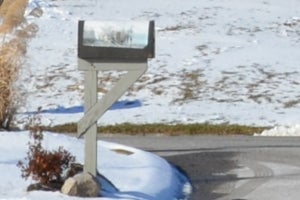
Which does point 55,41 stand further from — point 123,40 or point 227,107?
point 123,40

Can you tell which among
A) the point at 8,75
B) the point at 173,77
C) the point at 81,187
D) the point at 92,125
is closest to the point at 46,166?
the point at 81,187

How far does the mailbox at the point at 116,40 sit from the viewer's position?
11414 millimetres

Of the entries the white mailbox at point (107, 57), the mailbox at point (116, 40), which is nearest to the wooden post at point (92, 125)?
the white mailbox at point (107, 57)

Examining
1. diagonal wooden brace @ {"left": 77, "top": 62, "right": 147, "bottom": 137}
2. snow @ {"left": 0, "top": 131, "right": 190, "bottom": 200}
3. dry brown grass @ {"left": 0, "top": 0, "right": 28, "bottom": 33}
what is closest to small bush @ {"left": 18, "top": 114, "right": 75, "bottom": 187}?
snow @ {"left": 0, "top": 131, "right": 190, "bottom": 200}

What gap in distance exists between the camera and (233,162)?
15.5m

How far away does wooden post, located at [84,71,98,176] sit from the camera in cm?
1154

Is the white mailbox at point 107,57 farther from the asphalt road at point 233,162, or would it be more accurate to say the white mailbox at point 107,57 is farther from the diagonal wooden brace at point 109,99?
the asphalt road at point 233,162

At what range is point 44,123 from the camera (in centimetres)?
2295

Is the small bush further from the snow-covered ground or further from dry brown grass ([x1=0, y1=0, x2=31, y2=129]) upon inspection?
the snow-covered ground

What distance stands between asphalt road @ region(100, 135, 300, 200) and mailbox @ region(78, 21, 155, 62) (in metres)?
2.03

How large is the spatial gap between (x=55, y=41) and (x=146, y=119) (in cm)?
1074

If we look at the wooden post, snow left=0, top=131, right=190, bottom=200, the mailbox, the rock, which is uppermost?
the mailbox

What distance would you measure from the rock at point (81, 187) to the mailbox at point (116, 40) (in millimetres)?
1312

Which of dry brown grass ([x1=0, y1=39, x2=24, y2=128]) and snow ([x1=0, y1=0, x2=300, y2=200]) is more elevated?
dry brown grass ([x1=0, y1=39, x2=24, y2=128])
